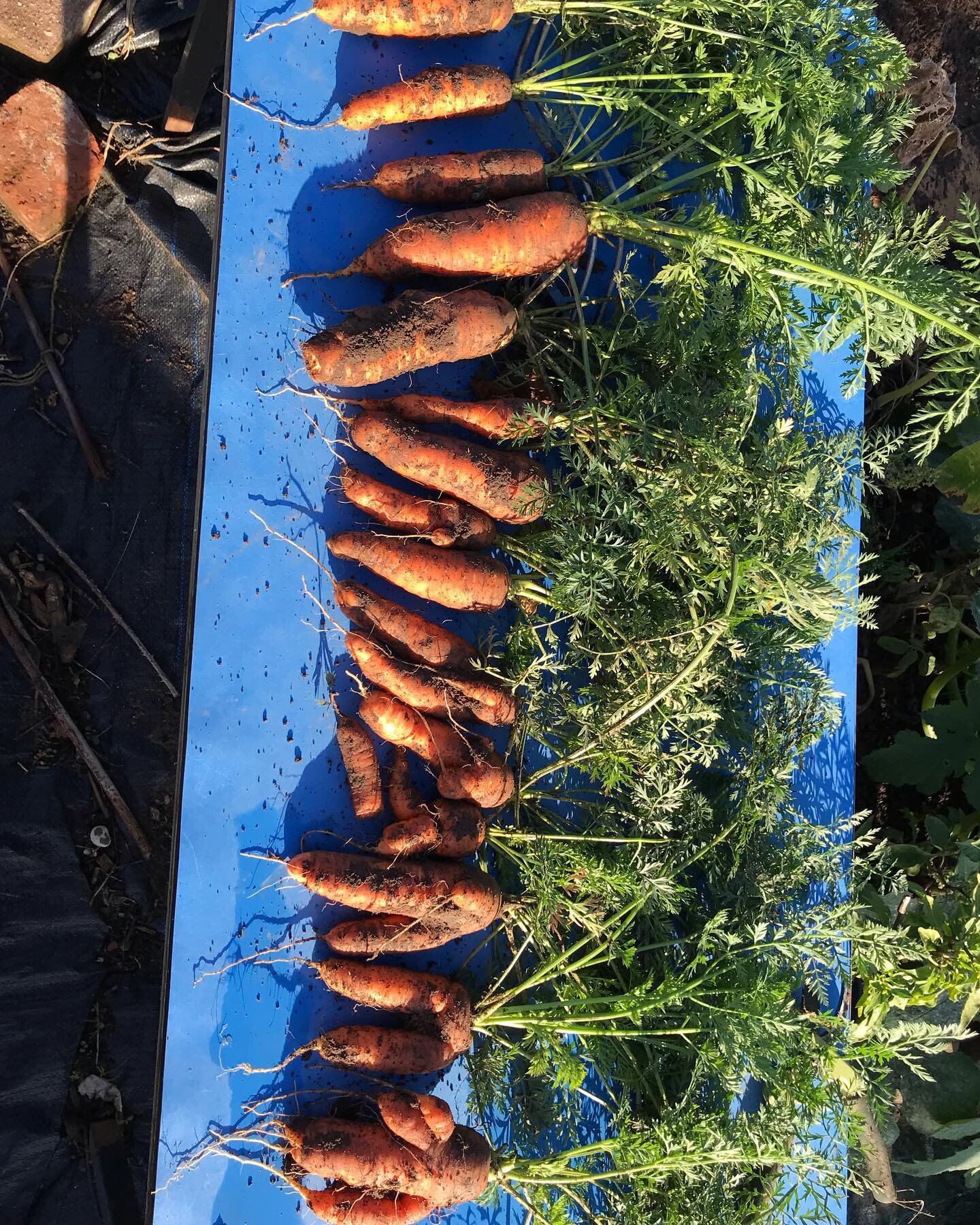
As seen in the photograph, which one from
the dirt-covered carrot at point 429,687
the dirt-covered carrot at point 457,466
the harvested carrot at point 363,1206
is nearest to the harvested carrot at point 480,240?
the dirt-covered carrot at point 457,466

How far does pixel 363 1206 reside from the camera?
315cm

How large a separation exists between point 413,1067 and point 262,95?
3.77 m

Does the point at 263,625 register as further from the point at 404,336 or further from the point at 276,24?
the point at 276,24

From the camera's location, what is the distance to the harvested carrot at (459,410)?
3328 millimetres

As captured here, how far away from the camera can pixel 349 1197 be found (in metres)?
3.17

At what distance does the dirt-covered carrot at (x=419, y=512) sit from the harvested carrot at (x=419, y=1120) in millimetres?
2114

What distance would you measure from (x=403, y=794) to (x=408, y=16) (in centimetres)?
299

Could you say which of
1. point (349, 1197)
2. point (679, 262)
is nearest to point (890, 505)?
point (679, 262)

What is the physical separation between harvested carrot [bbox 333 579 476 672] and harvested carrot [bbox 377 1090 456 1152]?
163 centimetres

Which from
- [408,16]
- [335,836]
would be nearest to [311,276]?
[408,16]

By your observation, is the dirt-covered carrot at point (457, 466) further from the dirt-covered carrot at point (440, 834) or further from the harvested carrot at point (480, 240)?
the dirt-covered carrot at point (440, 834)

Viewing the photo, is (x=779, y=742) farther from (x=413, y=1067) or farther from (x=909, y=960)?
(x=413, y=1067)

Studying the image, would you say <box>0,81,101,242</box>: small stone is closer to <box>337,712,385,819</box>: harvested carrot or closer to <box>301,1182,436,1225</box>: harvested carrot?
<box>337,712,385,819</box>: harvested carrot

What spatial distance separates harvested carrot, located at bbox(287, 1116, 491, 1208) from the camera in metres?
3.08
